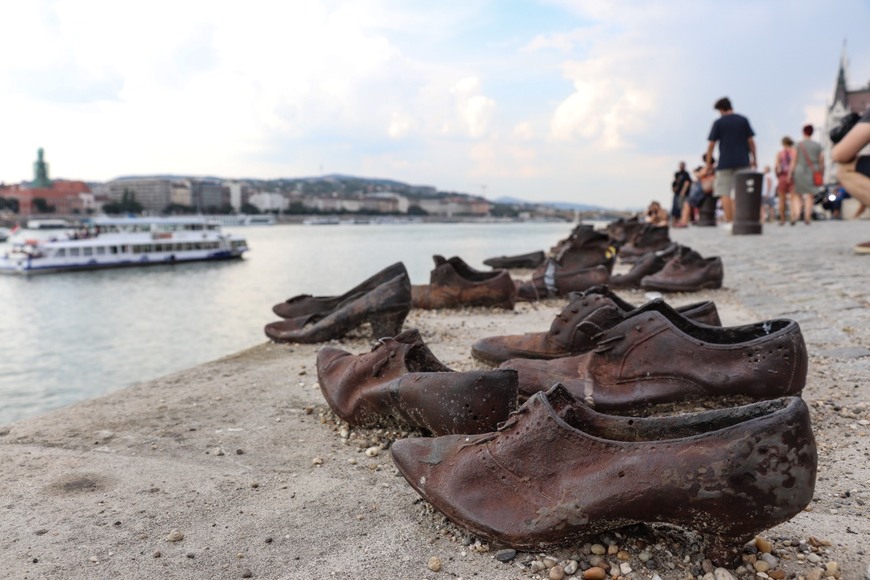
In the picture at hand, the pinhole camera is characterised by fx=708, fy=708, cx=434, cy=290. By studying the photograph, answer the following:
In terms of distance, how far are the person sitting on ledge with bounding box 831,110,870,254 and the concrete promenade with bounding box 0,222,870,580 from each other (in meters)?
3.55

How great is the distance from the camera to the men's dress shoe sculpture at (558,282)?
6.74 m

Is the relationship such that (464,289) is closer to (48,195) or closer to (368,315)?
(368,315)

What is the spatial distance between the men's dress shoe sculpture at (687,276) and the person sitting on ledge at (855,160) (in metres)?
1.77

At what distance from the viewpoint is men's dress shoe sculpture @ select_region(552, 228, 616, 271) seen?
24.5 ft

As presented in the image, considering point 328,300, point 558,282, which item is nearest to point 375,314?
point 328,300

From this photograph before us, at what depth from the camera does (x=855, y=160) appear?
7328mm

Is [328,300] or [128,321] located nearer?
[328,300]

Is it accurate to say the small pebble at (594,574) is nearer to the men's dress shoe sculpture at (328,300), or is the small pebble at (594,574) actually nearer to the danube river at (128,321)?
the men's dress shoe sculpture at (328,300)

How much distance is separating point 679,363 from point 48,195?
14915cm

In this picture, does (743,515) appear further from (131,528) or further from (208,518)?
(131,528)

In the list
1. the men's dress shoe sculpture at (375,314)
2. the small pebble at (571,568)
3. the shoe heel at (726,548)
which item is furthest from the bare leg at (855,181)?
the small pebble at (571,568)

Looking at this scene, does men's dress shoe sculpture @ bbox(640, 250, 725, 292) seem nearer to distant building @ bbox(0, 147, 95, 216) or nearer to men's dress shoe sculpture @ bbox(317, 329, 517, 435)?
men's dress shoe sculpture @ bbox(317, 329, 517, 435)

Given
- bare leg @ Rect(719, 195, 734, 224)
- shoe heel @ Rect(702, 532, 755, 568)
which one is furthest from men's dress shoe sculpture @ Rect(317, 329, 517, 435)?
bare leg @ Rect(719, 195, 734, 224)

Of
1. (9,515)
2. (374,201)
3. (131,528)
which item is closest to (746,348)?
(131,528)
